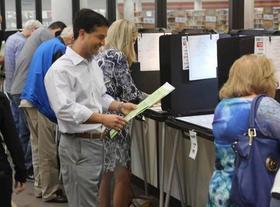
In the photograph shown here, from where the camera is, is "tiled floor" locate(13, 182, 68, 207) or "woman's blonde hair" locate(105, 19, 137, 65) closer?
"woman's blonde hair" locate(105, 19, 137, 65)

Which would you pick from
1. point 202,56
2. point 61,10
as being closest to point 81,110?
point 202,56

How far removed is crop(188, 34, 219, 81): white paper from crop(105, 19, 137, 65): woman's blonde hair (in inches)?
15.7

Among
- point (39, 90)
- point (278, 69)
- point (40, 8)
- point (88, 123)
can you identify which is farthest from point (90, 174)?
point (40, 8)

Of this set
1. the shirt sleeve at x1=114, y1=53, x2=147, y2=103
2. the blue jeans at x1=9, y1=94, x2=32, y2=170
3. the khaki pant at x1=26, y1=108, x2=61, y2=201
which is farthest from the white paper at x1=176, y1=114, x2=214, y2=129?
the blue jeans at x1=9, y1=94, x2=32, y2=170

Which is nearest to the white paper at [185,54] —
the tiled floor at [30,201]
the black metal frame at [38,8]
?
the tiled floor at [30,201]

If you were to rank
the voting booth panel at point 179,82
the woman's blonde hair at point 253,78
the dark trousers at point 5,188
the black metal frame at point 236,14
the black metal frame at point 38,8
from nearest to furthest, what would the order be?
the woman's blonde hair at point 253,78, the dark trousers at point 5,188, the voting booth panel at point 179,82, the black metal frame at point 236,14, the black metal frame at point 38,8

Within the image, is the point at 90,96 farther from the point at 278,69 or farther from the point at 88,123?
the point at 278,69

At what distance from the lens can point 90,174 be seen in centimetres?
292

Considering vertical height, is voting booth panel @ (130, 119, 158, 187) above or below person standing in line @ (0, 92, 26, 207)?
below

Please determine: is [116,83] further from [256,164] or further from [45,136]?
[256,164]

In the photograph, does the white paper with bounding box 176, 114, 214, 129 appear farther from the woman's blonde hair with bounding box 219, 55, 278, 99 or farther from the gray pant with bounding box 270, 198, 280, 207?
the gray pant with bounding box 270, 198, 280, 207

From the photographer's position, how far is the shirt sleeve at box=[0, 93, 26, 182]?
273 centimetres

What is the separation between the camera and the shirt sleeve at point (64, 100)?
9.08ft

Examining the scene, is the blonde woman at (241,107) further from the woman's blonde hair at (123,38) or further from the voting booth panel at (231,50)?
the woman's blonde hair at (123,38)
